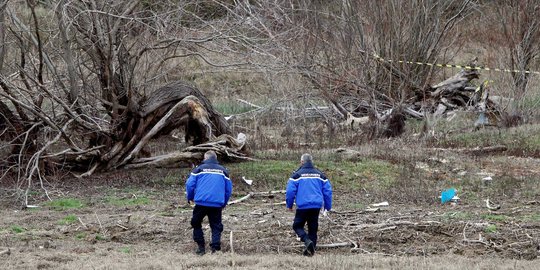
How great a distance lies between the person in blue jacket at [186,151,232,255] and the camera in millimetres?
10383

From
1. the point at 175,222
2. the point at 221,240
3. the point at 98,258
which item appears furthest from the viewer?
the point at 175,222

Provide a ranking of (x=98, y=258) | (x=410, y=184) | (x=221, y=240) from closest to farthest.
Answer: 1. (x=98, y=258)
2. (x=221, y=240)
3. (x=410, y=184)

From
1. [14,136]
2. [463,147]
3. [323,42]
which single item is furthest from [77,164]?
[323,42]

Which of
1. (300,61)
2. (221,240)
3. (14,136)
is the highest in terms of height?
(300,61)

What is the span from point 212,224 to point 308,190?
1.36m

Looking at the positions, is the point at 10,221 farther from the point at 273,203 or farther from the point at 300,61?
the point at 300,61

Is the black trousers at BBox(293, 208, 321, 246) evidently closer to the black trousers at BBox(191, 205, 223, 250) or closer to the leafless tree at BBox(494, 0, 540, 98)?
the black trousers at BBox(191, 205, 223, 250)

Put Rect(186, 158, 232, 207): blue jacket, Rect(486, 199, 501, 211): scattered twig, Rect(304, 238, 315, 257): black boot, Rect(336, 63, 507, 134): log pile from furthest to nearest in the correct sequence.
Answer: Rect(336, 63, 507, 134): log pile
Rect(486, 199, 501, 211): scattered twig
Rect(186, 158, 232, 207): blue jacket
Rect(304, 238, 315, 257): black boot

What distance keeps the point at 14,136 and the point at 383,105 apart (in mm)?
12971

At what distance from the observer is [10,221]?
12.7m

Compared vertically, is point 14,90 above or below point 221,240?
above

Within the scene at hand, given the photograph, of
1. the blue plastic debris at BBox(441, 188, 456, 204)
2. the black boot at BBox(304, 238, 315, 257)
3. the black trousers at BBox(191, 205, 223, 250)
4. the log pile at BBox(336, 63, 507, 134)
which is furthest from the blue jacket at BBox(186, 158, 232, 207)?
the log pile at BBox(336, 63, 507, 134)

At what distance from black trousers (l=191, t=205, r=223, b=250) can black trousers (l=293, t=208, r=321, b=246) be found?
1015 mm

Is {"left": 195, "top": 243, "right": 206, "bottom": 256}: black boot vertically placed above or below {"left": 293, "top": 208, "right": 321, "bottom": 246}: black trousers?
below
